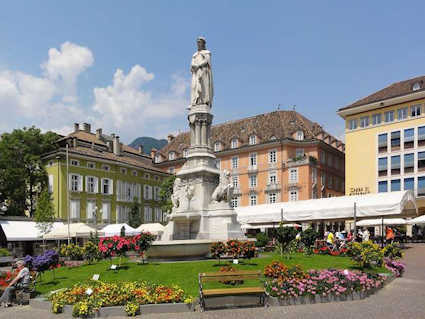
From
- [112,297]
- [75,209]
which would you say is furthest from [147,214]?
[112,297]

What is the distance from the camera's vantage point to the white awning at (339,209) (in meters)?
26.1

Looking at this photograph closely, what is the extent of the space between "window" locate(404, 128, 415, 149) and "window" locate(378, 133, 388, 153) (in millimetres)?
2316

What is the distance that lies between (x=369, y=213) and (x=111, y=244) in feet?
54.6

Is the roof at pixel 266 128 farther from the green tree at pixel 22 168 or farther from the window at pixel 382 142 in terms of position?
the green tree at pixel 22 168

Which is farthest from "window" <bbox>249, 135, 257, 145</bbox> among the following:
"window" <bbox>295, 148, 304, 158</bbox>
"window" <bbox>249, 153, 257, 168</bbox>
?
"window" <bbox>295, 148, 304, 158</bbox>

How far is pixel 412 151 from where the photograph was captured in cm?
4875

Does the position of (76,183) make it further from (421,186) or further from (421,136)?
(421,136)

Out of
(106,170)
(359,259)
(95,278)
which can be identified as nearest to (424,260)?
(359,259)

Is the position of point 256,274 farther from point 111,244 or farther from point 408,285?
point 111,244

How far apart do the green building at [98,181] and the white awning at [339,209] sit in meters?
24.5

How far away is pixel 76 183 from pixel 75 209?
3051 millimetres

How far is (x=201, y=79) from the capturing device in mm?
23875

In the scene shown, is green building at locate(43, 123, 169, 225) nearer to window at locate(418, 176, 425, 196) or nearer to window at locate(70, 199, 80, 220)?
window at locate(70, 199, 80, 220)

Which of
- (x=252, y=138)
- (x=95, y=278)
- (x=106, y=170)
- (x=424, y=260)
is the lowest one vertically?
(x=424, y=260)
